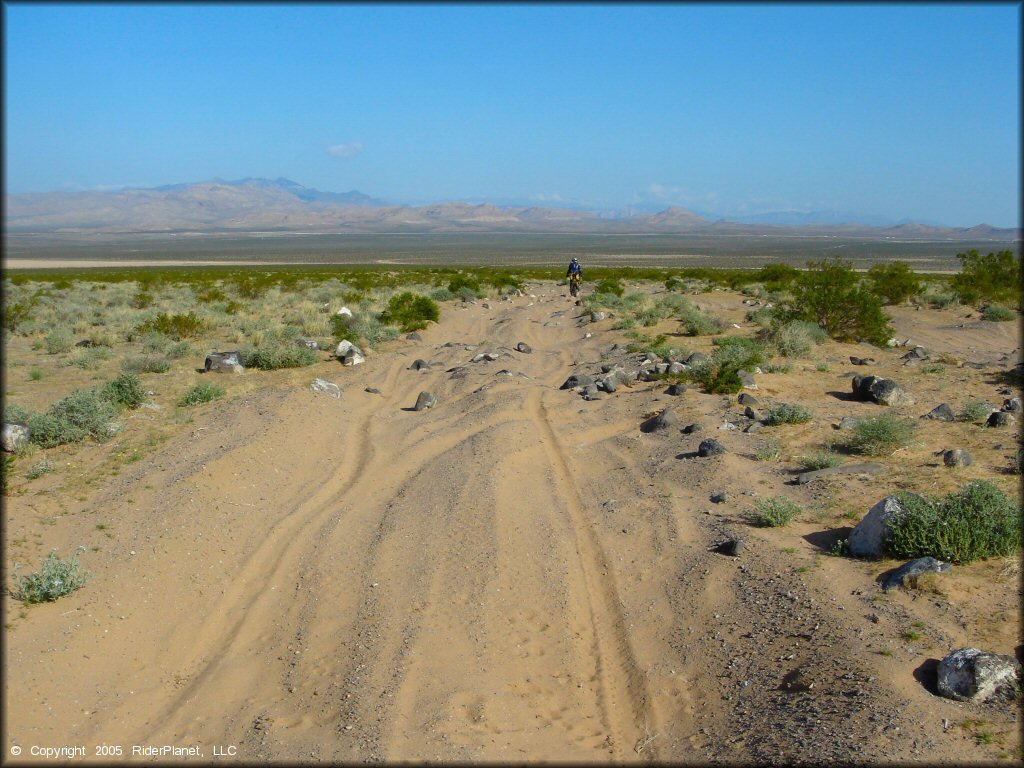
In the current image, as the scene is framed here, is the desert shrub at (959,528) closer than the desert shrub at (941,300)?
Yes

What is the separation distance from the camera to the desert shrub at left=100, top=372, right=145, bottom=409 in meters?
12.5

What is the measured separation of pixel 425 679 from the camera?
5379 mm

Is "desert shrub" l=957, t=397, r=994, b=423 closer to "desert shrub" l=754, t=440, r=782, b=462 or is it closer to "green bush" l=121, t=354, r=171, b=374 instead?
"desert shrub" l=754, t=440, r=782, b=462

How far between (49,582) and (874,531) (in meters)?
7.35

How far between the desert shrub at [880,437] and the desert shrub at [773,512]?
2.01 metres

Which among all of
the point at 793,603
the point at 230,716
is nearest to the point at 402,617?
the point at 230,716

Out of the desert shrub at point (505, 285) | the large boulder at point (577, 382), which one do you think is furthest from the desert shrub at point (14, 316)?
the desert shrub at point (505, 285)

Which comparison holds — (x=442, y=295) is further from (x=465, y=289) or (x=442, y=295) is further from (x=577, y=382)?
(x=577, y=382)

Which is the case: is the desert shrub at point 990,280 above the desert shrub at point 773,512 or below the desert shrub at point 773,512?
above

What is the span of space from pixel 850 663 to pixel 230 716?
436 cm

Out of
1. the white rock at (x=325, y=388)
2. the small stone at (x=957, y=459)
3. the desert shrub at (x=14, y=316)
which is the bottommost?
the white rock at (x=325, y=388)

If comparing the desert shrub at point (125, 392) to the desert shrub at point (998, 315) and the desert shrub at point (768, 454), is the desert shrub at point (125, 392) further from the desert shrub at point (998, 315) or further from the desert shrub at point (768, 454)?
the desert shrub at point (998, 315)

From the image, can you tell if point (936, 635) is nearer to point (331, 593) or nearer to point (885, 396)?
point (331, 593)

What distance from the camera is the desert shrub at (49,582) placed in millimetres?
6426
